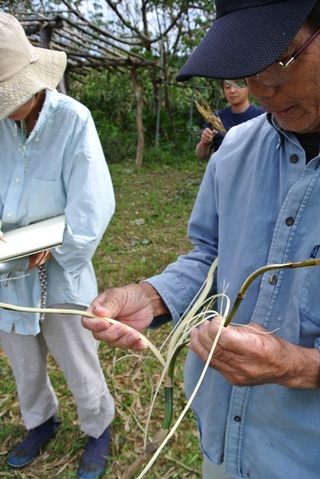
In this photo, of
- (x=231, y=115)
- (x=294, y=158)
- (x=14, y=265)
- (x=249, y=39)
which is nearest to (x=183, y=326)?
(x=294, y=158)

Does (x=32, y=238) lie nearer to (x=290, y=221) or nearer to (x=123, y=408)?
(x=290, y=221)

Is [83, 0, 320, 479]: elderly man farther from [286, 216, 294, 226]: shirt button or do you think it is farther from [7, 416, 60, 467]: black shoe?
[7, 416, 60, 467]: black shoe

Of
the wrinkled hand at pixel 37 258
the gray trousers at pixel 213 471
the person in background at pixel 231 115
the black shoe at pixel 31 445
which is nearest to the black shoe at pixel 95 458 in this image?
the black shoe at pixel 31 445

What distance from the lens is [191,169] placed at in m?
Result: 9.04

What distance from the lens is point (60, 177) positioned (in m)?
1.75

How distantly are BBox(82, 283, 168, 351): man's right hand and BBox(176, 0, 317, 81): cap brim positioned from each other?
0.59 metres

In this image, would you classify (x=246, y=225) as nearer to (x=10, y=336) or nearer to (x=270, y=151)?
(x=270, y=151)

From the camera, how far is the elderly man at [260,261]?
801 mm

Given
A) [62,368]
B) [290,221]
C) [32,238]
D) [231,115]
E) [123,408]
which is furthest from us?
[231,115]

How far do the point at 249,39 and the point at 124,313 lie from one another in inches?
28.6

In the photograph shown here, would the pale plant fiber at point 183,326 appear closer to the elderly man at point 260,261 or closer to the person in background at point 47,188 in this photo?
the elderly man at point 260,261

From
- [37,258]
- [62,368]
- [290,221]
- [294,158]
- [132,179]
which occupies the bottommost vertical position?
[132,179]

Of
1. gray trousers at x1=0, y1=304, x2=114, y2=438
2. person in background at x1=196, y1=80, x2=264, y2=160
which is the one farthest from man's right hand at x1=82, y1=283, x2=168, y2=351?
person in background at x1=196, y1=80, x2=264, y2=160

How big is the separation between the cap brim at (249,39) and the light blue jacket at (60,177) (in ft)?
3.05
